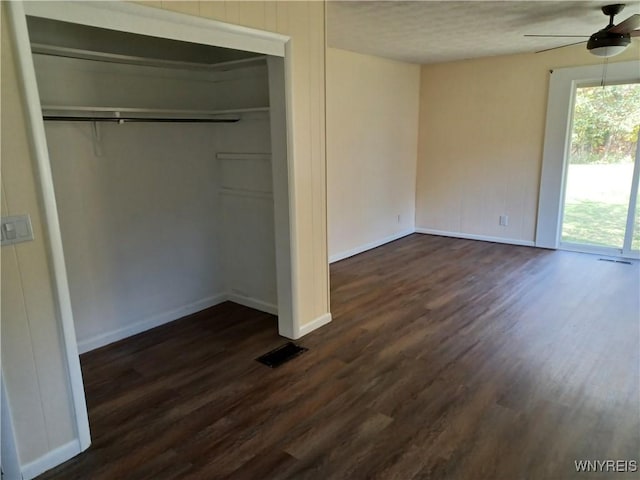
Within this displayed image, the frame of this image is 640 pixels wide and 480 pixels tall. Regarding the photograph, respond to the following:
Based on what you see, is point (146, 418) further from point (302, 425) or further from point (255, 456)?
point (302, 425)

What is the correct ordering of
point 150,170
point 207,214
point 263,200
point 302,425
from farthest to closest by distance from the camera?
point 207,214, point 263,200, point 150,170, point 302,425

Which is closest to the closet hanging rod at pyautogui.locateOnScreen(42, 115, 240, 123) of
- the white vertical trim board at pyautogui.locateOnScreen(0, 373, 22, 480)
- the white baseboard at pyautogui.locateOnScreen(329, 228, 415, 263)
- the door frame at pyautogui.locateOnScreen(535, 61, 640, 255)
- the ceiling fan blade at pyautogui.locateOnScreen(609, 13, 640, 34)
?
the white vertical trim board at pyautogui.locateOnScreen(0, 373, 22, 480)

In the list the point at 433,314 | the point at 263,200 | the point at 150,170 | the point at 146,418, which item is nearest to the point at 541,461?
the point at 433,314

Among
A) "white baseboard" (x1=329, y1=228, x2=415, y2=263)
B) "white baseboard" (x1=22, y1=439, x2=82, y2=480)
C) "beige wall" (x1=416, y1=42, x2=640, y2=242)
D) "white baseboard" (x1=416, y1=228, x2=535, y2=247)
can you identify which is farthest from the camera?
"white baseboard" (x1=416, y1=228, x2=535, y2=247)

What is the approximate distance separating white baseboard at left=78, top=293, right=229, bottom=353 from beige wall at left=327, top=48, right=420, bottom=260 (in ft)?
5.87

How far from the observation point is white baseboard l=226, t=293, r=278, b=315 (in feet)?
12.4

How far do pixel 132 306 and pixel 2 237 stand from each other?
1724mm

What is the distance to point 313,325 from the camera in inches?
136

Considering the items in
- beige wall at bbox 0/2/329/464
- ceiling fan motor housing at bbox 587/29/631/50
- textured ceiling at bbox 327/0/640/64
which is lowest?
beige wall at bbox 0/2/329/464

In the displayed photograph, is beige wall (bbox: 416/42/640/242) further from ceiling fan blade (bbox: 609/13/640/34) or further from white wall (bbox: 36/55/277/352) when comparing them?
white wall (bbox: 36/55/277/352)

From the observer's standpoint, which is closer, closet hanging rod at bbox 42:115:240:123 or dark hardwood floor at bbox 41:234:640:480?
dark hardwood floor at bbox 41:234:640:480

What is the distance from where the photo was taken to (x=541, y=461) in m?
2.06

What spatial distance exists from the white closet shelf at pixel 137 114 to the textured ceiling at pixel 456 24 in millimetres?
1184

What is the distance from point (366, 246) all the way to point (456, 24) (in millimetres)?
2901
